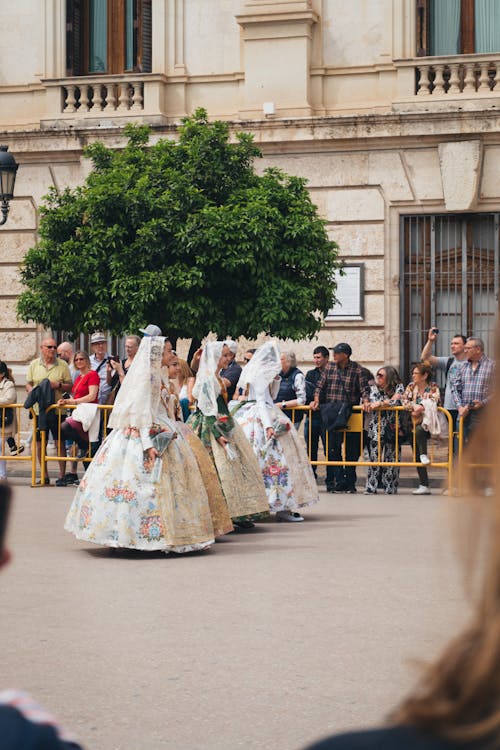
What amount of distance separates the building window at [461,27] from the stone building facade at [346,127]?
54mm

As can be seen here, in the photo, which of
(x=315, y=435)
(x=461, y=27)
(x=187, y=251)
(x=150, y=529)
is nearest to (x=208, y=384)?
(x=150, y=529)

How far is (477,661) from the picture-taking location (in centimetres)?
127

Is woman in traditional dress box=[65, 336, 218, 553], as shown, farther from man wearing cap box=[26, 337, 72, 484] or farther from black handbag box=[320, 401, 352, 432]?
man wearing cap box=[26, 337, 72, 484]

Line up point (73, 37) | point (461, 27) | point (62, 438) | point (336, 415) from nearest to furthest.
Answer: point (336, 415) < point (62, 438) < point (461, 27) < point (73, 37)

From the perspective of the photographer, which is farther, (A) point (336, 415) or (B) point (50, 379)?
(B) point (50, 379)

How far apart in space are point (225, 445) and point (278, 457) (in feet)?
3.93

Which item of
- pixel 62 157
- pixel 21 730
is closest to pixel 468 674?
pixel 21 730

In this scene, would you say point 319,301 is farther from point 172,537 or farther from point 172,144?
point 172,537

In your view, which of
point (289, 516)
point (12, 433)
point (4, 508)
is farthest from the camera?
point (12, 433)

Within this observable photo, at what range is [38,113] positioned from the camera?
2281 cm

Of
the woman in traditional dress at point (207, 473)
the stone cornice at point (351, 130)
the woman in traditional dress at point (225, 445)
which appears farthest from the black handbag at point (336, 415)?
the stone cornice at point (351, 130)

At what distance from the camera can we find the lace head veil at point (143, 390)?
10.8 metres

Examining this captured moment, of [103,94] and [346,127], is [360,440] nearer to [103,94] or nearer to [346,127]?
[346,127]

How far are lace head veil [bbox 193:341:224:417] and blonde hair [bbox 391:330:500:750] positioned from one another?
434 inches
